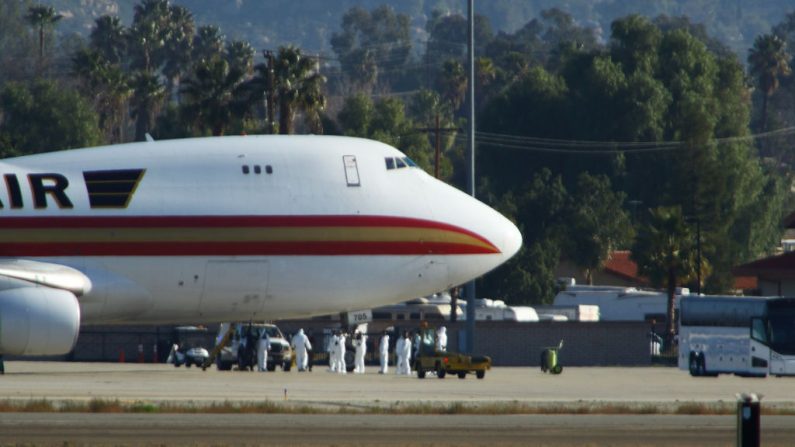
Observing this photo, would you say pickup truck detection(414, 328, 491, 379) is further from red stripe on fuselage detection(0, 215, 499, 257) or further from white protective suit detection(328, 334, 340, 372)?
red stripe on fuselage detection(0, 215, 499, 257)

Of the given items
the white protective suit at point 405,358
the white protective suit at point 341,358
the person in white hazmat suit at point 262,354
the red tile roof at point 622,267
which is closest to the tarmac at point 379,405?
the white protective suit at point 341,358

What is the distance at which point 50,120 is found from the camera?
461 feet

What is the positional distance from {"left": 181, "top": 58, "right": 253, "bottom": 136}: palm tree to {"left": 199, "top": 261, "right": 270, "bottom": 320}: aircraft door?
4833 cm

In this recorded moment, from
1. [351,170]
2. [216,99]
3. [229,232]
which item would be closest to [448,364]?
[351,170]

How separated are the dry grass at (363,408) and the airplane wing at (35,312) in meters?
4.11

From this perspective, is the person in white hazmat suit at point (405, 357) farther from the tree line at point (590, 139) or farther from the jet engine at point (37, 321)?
the tree line at point (590, 139)

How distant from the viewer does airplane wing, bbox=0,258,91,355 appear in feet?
129

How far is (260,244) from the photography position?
142 feet

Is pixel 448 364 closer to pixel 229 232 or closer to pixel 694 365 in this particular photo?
pixel 229 232

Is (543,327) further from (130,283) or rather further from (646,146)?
(646,146)

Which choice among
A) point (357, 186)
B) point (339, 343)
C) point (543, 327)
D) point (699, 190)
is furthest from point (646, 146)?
point (357, 186)

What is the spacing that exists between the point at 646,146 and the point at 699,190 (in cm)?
806

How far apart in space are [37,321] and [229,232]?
19.4ft

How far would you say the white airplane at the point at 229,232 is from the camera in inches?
1645
